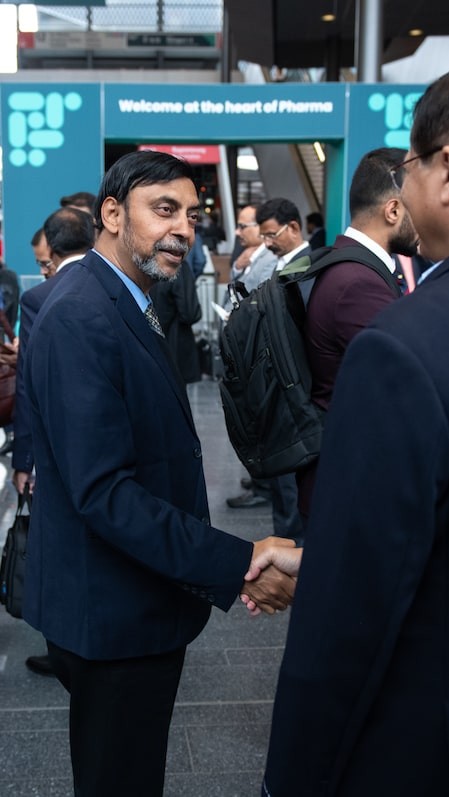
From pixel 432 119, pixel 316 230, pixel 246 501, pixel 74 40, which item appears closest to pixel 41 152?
pixel 316 230

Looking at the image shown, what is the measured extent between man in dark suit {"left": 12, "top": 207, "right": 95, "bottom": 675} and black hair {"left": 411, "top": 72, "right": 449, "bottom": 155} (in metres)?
2.50

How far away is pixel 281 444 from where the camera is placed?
2791 mm

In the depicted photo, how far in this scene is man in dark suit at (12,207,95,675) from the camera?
3.61 m

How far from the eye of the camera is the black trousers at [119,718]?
1.92 m

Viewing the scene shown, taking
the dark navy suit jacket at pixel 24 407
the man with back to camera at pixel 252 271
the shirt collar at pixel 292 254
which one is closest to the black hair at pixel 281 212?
the shirt collar at pixel 292 254

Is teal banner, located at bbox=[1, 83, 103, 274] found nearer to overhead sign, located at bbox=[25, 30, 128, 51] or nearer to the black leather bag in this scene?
the black leather bag

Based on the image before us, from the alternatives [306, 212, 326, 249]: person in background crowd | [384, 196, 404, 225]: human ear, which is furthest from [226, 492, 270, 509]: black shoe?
→ [306, 212, 326, 249]: person in background crowd

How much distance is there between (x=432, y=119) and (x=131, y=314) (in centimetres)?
84

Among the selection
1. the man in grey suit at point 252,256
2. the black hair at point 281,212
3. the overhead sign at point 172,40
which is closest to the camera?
the black hair at point 281,212

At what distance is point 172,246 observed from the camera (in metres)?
2.03

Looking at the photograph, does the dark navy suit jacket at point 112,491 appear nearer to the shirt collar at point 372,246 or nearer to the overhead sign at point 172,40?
the shirt collar at point 372,246

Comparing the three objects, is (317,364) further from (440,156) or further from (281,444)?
(440,156)

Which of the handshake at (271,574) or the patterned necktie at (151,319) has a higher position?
the patterned necktie at (151,319)

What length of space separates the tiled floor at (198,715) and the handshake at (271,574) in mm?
1217
